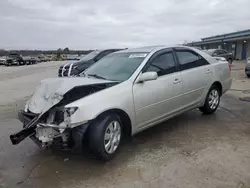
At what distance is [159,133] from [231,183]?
6.58 ft

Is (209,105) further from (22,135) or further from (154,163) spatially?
(22,135)

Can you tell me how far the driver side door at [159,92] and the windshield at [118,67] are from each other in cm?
22

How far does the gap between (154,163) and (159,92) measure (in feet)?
4.16

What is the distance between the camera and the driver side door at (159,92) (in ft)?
13.9

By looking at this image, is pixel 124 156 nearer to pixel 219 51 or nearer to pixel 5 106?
pixel 5 106

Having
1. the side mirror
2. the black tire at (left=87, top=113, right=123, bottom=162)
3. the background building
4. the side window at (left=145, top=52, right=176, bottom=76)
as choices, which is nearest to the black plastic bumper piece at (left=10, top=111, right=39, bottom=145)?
the black tire at (left=87, top=113, right=123, bottom=162)

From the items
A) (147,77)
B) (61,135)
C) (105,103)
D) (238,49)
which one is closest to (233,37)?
(238,49)

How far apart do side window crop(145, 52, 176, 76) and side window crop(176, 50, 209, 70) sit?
265 millimetres

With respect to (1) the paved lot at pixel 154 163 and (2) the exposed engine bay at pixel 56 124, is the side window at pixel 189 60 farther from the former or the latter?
(2) the exposed engine bay at pixel 56 124

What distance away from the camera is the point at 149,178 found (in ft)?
11.0

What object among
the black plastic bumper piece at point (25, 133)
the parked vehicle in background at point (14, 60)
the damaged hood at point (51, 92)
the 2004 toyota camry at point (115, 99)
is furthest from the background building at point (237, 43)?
the black plastic bumper piece at point (25, 133)

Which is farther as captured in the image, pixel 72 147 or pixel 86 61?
pixel 86 61

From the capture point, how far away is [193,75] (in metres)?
5.35

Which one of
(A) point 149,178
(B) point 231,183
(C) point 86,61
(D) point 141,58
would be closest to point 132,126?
(A) point 149,178
